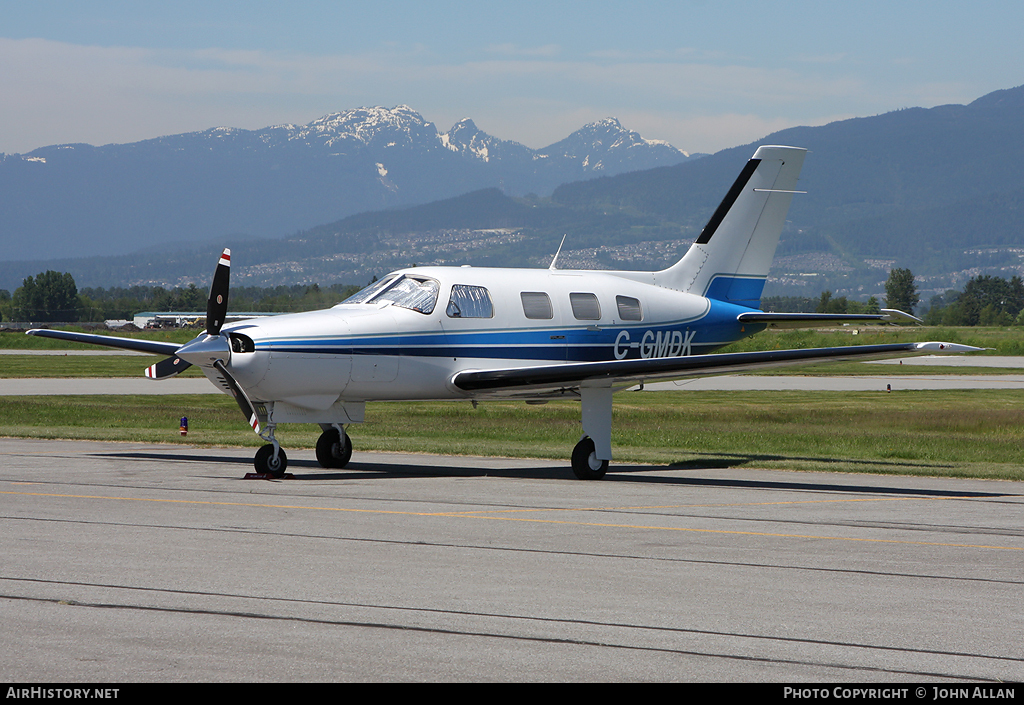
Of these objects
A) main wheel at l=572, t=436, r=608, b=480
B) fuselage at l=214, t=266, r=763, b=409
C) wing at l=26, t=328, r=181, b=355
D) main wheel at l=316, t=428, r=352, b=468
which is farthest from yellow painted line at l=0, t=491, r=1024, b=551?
wing at l=26, t=328, r=181, b=355

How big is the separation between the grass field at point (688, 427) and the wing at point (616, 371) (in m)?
3.52

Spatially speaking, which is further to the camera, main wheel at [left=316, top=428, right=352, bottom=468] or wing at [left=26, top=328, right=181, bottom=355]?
wing at [left=26, top=328, right=181, bottom=355]

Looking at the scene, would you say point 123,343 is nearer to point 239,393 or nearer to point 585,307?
point 239,393

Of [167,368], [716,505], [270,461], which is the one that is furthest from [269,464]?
[716,505]

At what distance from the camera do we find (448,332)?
57.6ft

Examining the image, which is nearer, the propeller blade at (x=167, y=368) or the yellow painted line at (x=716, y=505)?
the yellow painted line at (x=716, y=505)

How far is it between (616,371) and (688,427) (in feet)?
38.9

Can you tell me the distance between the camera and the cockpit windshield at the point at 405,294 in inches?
686

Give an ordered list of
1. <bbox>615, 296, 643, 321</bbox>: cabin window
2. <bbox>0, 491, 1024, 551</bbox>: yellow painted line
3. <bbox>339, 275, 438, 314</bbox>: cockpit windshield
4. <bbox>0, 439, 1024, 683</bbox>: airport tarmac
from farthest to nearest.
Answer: <bbox>615, 296, 643, 321</bbox>: cabin window
<bbox>339, 275, 438, 314</bbox>: cockpit windshield
<bbox>0, 491, 1024, 551</bbox>: yellow painted line
<bbox>0, 439, 1024, 683</bbox>: airport tarmac

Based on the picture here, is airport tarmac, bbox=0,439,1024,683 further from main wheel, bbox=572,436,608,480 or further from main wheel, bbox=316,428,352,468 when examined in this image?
main wheel, bbox=316,428,352,468

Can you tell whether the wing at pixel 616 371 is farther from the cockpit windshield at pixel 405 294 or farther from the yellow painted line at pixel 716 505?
the yellow painted line at pixel 716 505

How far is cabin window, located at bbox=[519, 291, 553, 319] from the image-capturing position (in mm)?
18391

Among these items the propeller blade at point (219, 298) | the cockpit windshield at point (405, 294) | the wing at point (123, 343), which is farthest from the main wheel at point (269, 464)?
the wing at point (123, 343)

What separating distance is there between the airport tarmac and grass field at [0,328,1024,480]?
19.5ft
